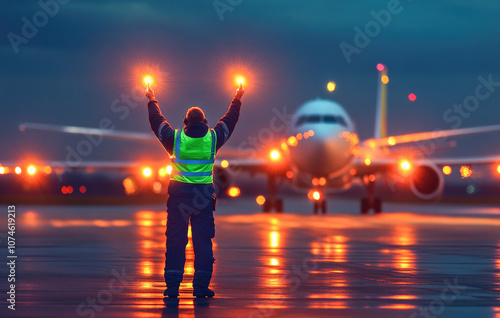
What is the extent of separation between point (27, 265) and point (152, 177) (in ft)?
87.9

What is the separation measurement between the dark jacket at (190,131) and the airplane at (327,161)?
22.0 metres

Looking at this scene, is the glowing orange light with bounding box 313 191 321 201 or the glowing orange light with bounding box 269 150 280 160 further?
the glowing orange light with bounding box 269 150 280 160

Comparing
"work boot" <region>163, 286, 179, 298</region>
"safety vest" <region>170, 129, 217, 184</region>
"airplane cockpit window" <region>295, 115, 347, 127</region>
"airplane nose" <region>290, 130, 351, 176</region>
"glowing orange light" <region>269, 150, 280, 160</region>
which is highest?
"airplane cockpit window" <region>295, 115, 347, 127</region>

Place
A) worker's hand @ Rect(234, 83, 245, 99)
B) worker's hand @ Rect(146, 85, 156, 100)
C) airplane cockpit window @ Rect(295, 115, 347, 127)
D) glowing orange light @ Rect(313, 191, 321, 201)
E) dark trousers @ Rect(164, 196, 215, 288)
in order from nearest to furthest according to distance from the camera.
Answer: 1. dark trousers @ Rect(164, 196, 215, 288)
2. worker's hand @ Rect(146, 85, 156, 100)
3. worker's hand @ Rect(234, 83, 245, 99)
4. airplane cockpit window @ Rect(295, 115, 347, 127)
5. glowing orange light @ Rect(313, 191, 321, 201)

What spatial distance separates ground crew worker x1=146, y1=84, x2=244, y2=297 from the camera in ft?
35.0

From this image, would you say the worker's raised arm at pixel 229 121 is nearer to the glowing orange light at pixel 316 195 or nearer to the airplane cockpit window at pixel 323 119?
the airplane cockpit window at pixel 323 119

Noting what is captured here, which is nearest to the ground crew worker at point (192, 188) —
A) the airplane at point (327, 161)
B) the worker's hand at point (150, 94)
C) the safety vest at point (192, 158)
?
the safety vest at point (192, 158)

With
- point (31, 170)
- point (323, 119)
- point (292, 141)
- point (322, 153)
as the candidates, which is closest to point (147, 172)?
point (31, 170)

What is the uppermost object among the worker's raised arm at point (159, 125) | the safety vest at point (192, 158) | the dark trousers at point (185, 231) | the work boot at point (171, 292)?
the worker's raised arm at point (159, 125)

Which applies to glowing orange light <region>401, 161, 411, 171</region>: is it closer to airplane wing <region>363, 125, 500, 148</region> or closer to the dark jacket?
airplane wing <region>363, 125, 500, 148</region>

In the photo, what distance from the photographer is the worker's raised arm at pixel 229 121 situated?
36.5 ft

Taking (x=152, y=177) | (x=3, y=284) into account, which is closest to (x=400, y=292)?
(x=3, y=284)

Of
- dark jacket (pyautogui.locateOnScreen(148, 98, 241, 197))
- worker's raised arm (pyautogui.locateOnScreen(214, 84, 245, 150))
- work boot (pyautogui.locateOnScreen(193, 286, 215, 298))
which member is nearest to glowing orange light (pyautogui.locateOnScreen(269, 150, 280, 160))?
worker's raised arm (pyautogui.locateOnScreen(214, 84, 245, 150))

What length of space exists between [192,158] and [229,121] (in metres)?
0.72
